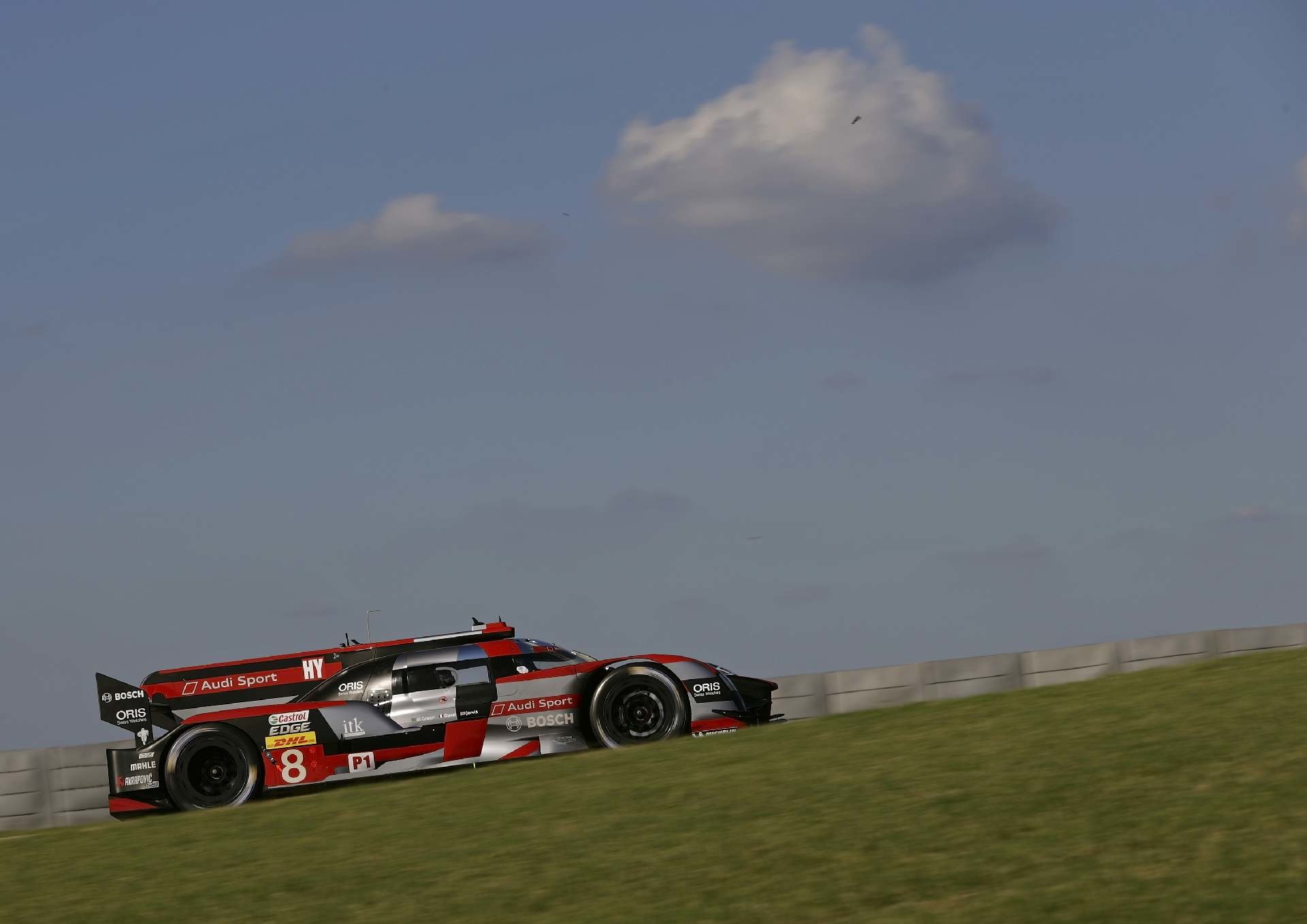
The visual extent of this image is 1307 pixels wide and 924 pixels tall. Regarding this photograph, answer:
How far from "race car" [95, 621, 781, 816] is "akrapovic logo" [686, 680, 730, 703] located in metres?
0.01

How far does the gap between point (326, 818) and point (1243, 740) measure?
6304 millimetres

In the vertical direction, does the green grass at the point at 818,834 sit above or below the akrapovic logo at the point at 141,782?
below

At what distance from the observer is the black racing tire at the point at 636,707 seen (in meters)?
12.4

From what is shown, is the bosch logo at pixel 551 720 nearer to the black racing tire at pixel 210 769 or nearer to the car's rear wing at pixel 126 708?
the black racing tire at pixel 210 769

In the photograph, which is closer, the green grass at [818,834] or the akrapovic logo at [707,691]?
the green grass at [818,834]

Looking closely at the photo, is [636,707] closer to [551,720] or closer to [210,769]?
[551,720]

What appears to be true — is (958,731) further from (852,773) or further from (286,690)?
(286,690)

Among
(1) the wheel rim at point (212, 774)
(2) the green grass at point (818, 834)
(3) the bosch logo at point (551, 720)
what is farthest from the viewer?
(1) the wheel rim at point (212, 774)

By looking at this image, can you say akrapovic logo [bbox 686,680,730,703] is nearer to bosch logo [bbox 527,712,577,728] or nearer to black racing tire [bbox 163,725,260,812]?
bosch logo [bbox 527,712,577,728]

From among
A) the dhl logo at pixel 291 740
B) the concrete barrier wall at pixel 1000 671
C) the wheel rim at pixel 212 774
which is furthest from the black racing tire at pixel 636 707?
the concrete barrier wall at pixel 1000 671

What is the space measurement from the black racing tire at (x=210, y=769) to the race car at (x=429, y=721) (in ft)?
→ 0.04

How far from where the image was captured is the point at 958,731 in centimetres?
1037

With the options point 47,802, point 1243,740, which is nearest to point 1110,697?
point 1243,740

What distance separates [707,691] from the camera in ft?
41.1
